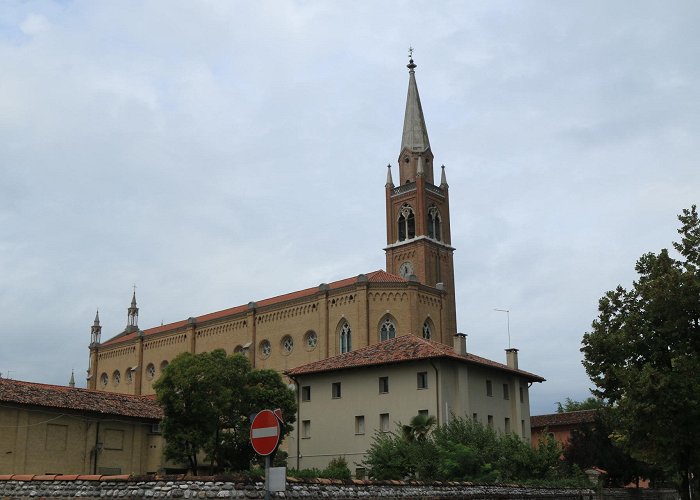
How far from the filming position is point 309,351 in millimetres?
63281

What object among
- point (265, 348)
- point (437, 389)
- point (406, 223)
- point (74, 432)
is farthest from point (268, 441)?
point (406, 223)

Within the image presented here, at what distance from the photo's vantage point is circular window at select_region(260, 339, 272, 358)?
67.6 metres

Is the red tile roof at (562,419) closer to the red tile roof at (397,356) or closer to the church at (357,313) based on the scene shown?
the church at (357,313)

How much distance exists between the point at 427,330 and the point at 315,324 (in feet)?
31.2

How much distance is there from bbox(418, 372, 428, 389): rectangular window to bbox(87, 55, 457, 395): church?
804 inches

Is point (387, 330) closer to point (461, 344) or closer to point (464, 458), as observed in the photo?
point (461, 344)

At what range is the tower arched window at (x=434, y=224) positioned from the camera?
246ft

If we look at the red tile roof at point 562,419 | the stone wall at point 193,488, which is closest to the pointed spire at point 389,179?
the red tile roof at point 562,419

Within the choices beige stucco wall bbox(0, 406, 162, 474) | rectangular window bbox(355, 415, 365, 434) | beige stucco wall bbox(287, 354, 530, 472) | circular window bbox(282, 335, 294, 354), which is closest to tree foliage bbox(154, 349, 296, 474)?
beige stucco wall bbox(0, 406, 162, 474)

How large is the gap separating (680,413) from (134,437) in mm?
26657

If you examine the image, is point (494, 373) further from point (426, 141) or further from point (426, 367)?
point (426, 141)

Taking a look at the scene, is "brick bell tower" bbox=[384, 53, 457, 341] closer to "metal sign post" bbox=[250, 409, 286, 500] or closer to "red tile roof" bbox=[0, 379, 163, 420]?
"red tile roof" bbox=[0, 379, 163, 420]

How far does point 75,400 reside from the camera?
36844 millimetres

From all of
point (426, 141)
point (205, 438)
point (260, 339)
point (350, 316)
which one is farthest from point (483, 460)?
point (426, 141)
